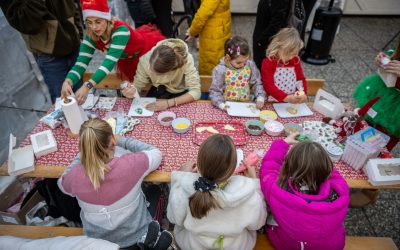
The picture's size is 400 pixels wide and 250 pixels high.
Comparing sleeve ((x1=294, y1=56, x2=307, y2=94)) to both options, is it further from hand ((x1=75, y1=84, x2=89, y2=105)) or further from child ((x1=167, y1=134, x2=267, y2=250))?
hand ((x1=75, y1=84, x2=89, y2=105))

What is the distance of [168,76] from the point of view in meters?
2.44

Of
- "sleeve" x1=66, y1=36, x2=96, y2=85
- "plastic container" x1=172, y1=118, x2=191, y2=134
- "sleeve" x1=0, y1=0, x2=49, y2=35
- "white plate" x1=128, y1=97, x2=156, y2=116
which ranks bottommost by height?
"white plate" x1=128, y1=97, x2=156, y2=116

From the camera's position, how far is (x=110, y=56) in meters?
2.26

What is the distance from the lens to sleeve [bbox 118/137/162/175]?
1.70 metres

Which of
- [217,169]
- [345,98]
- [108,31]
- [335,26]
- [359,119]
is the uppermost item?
[108,31]

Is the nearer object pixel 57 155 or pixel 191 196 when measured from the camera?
pixel 191 196

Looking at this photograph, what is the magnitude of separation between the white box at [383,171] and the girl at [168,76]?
1.39 metres

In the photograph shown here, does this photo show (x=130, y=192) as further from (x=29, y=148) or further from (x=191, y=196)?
(x=29, y=148)

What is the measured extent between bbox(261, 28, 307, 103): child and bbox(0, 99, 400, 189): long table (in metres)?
0.15

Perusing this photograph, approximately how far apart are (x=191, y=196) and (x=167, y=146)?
63cm

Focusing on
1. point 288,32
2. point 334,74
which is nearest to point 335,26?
point 334,74

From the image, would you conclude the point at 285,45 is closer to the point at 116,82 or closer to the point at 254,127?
the point at 254,127

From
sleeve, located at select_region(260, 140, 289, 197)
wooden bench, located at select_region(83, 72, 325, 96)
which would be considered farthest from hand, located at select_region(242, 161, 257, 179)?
wooden bench, located at select_region(83, 72, 325, 96)

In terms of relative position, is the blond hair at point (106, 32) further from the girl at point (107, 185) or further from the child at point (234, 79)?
the girl at point (107, 185)
